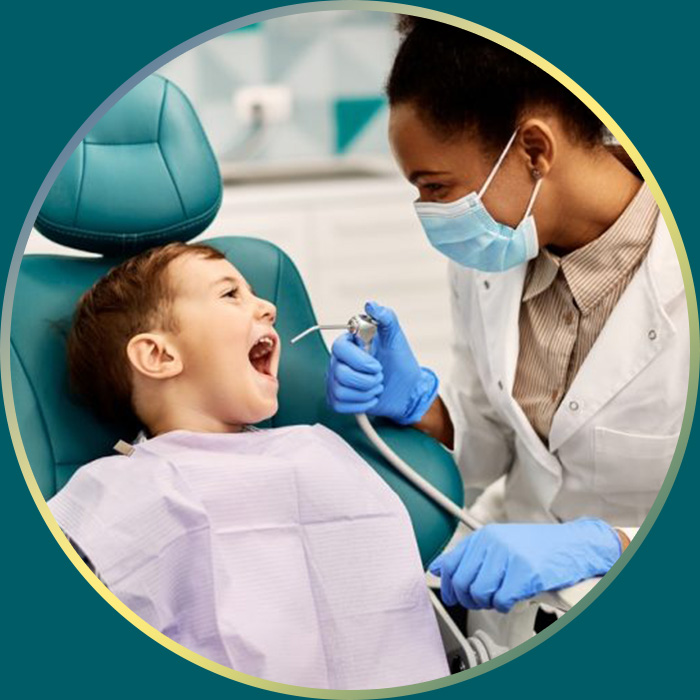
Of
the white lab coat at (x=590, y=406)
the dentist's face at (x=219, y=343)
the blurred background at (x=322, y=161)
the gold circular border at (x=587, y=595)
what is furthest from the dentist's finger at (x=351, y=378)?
the blurred background at (x=322, y=161)

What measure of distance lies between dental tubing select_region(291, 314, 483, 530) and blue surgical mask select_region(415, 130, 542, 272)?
19cm

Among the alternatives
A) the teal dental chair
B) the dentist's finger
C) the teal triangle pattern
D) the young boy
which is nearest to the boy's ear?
the young boy

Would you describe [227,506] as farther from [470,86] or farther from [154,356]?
[470,86]

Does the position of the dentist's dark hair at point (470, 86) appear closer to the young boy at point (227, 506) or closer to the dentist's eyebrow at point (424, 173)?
the dentist's eyebrow at point (424, 173)

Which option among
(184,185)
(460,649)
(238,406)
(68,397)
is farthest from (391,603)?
(184,185)

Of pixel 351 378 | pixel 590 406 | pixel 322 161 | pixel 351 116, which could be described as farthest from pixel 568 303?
pixel 351 116

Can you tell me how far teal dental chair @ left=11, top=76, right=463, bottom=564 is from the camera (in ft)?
4.84

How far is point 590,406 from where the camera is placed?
1.57 meters

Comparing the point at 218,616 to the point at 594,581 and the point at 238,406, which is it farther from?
A: the point at 594,581

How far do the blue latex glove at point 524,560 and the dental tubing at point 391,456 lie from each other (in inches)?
6.5

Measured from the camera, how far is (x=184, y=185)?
5.07 ft

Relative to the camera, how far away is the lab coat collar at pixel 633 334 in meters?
1.51

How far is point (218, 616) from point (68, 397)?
0.44 metres

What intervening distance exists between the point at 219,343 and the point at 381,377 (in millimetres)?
290
